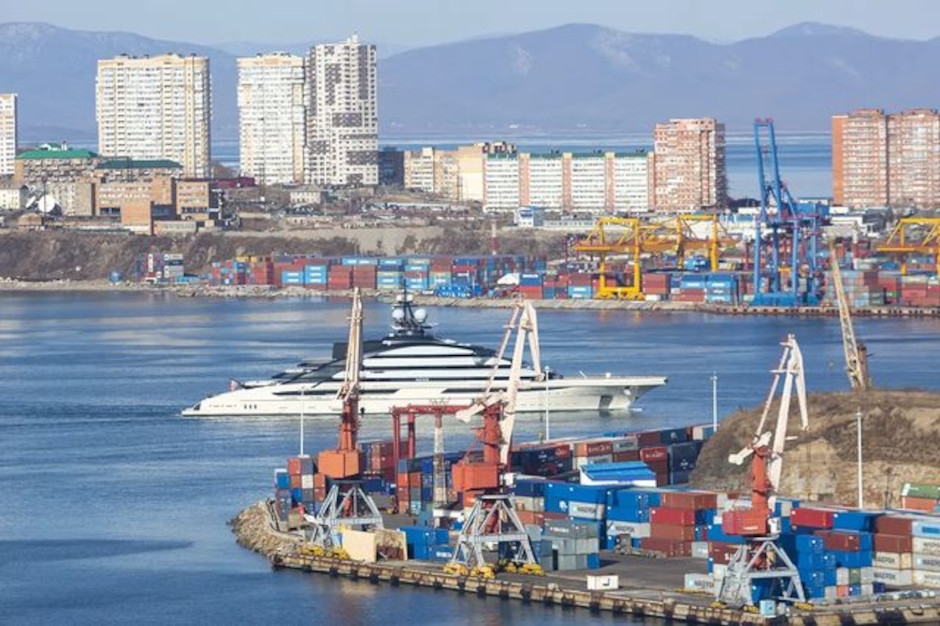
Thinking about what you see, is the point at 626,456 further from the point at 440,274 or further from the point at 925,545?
the point at 440,274

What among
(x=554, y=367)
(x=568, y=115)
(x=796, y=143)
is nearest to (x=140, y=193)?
(x=554, y=367)

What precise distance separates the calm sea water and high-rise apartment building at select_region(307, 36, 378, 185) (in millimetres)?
28114

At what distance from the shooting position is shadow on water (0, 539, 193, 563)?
17.6 meters

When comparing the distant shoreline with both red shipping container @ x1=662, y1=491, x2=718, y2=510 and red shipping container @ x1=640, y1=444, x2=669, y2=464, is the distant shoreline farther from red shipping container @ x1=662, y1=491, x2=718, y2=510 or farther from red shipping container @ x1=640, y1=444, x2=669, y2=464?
red shipping container @ x1=662, y1=491, x2=718, y2=510

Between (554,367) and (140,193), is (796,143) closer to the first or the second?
(140,193)

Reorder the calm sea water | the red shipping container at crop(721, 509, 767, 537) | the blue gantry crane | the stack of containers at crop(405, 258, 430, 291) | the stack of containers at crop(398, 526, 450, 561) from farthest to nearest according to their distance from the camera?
the stack of containers at crop(405, 258, 430, 291) → the blue gantry crane → the stack of containers at crop(398, 526, 450, 561) → the calm sea water → the red shipping container at crop(721, 509, 767, 537)

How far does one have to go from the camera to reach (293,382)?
2631cm

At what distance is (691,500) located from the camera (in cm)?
1636

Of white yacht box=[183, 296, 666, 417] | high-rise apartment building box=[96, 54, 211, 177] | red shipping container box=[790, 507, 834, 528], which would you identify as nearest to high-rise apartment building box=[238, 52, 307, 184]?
high-rise apartment building box=[96, 54, 211, 177]

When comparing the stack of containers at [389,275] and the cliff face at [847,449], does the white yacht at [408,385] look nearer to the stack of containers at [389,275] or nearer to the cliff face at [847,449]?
the cliff face at [847,449]

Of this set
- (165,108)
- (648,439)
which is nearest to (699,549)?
(648,439)

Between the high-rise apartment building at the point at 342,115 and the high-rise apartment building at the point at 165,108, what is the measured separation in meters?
3.04

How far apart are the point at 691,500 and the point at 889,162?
177 ft

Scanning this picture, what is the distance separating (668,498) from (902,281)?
89.1 feet
